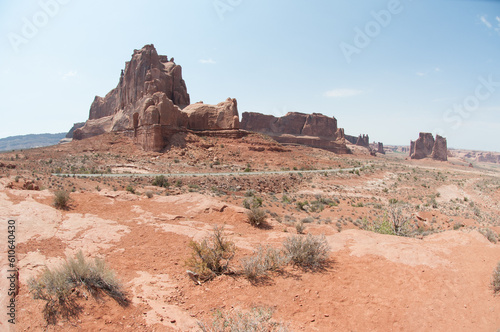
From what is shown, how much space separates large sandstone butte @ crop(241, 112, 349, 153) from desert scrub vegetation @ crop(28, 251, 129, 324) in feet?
323

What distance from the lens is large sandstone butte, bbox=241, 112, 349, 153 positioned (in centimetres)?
10444

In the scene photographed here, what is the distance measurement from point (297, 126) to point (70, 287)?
106684mm

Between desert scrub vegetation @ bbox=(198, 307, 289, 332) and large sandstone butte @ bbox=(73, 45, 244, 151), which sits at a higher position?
large sandstone butte @ bbox=(73, 45, 244, 151)

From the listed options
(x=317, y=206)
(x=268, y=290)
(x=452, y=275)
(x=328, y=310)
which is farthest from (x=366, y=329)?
(x=317, y=206)

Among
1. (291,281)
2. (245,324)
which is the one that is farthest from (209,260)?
(245,324)

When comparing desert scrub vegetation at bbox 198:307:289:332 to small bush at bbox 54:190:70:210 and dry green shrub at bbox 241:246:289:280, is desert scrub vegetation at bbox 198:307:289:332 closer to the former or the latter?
dry green shrub at bbox 241:246:289:280

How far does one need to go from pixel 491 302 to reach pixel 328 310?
3.02 m

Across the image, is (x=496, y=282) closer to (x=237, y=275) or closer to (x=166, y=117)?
(x=237, y=275)

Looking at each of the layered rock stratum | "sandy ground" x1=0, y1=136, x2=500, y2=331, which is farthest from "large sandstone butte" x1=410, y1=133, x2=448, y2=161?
"sandy ground" x1=0, y1=136, x2=500, y2=331

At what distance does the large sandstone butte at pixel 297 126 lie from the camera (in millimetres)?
104438

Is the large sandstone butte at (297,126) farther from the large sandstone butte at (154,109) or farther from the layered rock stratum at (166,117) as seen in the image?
the large sandstone butte at (154,109)

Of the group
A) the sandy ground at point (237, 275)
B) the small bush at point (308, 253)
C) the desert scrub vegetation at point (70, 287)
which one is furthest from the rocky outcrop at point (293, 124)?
the desert scrub vegetation at point (70, 287)

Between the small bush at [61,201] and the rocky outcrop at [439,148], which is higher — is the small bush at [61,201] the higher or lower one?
the lower one

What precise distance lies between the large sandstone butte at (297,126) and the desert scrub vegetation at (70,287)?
323ft
